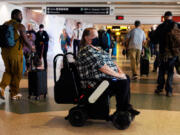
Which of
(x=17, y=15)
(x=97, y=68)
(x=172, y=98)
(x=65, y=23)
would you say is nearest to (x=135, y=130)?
(x=97, y=68)

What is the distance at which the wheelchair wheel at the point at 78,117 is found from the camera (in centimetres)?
348

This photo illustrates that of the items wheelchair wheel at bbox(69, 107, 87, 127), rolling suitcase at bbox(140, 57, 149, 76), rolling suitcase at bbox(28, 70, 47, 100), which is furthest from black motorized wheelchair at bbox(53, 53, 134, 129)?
rolling suitcase at bbox(140, 57, 149, 76)

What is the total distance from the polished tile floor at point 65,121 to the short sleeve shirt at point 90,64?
59 cm

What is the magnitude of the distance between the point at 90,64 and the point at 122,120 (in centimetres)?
81

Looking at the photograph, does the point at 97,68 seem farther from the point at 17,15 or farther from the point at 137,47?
the point at 137,47

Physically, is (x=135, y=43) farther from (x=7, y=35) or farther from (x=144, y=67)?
(x=7, y=35)

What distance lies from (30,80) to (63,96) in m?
1.72

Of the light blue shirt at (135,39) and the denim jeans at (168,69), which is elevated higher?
the light blue shirt at (135,39)

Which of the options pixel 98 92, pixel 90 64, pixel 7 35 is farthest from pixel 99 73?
pixel 7 35

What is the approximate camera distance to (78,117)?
348 centimetres

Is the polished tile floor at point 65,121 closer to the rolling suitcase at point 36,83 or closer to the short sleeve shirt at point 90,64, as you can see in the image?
the rolling suitcase at point 36,83

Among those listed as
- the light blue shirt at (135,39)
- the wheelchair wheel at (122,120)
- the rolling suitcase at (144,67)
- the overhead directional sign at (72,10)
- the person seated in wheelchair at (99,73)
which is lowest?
the wheelchair wheel at (122,120)

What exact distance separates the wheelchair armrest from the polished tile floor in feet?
1.28

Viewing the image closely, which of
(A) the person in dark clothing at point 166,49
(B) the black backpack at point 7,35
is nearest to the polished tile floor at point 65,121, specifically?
(A) the person in dark clothing at point 166,49
